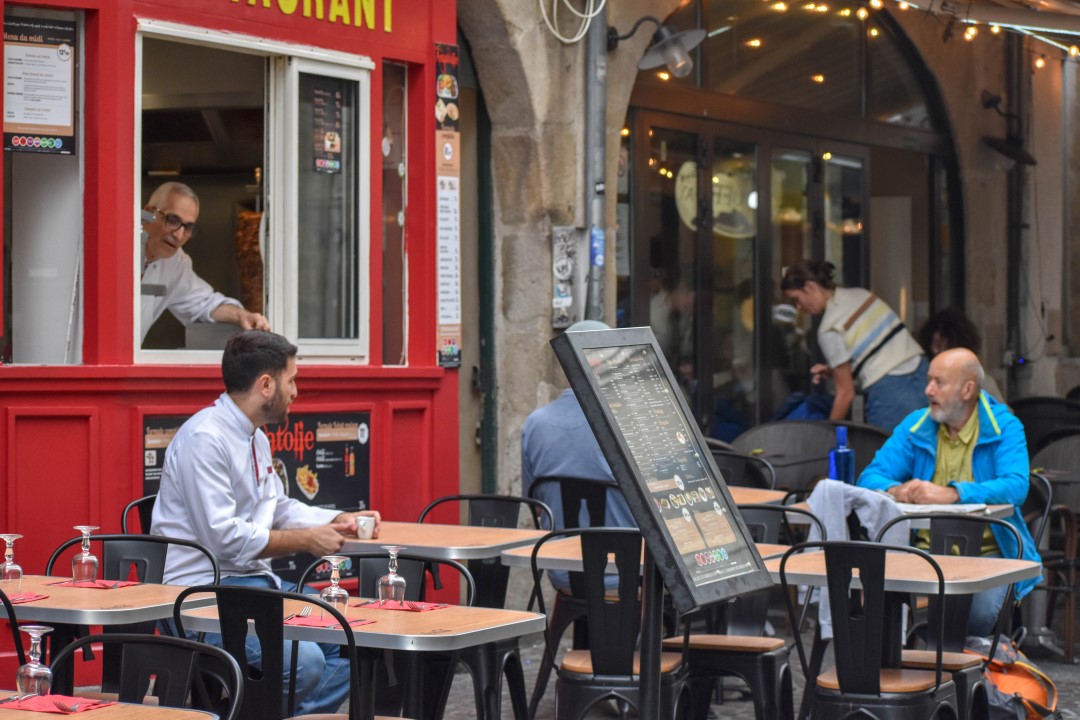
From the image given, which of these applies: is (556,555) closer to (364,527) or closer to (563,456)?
(364,527)

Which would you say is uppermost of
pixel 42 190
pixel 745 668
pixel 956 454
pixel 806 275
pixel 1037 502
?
pixel 42 190

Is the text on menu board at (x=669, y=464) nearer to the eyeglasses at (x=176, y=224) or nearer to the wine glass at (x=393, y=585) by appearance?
the wine glass at (x=393, y=585)

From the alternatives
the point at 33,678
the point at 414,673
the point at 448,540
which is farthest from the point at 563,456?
the point at 33,678

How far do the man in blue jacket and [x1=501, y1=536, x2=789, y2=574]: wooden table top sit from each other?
112cm

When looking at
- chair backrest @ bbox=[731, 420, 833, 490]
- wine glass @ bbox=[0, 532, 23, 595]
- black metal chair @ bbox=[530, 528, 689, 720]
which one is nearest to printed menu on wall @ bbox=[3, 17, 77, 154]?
wine glass @ bbox=[0, 532, 23, 595]

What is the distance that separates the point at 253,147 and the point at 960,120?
7.77m

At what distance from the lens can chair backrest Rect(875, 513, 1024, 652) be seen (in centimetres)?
596

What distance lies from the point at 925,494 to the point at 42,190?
390 centimetres

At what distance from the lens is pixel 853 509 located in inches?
262

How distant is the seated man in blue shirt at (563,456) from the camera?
22.5 ft

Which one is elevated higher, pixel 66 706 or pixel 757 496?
pixel 757 496

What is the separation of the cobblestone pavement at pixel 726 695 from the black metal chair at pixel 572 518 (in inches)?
14.8

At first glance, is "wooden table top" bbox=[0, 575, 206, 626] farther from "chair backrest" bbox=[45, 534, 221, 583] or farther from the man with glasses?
the man with glasses

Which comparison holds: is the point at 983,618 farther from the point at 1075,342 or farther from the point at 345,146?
the point at 1075,342
